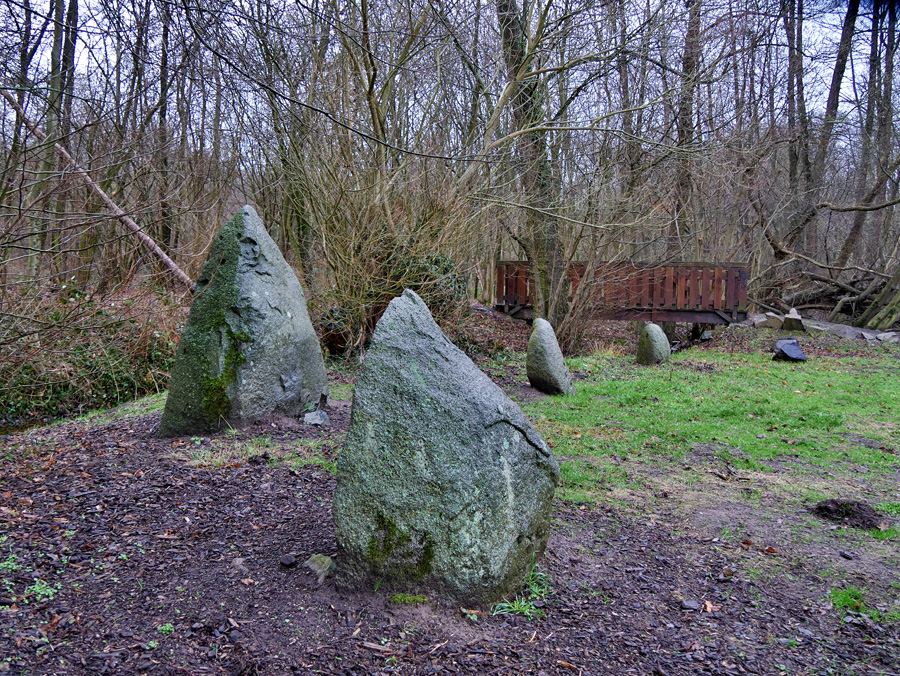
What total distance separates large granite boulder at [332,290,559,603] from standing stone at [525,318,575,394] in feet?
18.1

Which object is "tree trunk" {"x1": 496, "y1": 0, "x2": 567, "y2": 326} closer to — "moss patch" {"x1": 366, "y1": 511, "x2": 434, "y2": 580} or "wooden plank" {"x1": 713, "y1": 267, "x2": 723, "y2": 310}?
"wooden plank" {"x1": 713, "y1": 267, "x2": 723, "y2": 310}

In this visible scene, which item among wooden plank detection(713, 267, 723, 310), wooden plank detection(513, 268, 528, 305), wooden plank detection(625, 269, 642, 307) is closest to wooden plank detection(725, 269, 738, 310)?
wooden plank detection(713, 267, 723, 310)

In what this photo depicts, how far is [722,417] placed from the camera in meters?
7.49

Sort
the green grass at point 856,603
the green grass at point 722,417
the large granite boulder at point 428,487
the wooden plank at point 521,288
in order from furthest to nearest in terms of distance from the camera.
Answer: the wooden plank at point 521,288 < the green grass at point 722,417 < the green grass at point 856,603 < the large granite boulder at point 428,487

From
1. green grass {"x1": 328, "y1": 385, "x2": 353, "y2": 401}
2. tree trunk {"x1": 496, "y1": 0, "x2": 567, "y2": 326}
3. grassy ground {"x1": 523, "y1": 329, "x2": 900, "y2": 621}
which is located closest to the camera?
grassy ground {"x1": 523, "y1": 329, "x2": 900, "y2": 621}

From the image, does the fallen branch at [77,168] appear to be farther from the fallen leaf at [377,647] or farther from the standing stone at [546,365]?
the standing stone at [546,365]

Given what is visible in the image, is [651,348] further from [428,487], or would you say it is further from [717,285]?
[428,487]

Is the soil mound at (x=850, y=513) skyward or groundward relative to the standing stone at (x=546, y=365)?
groundward

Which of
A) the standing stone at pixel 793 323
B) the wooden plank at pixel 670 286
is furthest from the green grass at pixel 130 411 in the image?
the standing stone at pixel 793 323

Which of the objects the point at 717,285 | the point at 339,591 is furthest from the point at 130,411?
the point at 717,285

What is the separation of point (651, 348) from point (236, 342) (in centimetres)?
814

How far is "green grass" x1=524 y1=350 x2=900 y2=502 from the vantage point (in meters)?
5.80

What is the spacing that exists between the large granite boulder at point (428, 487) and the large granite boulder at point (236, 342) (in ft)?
9.63

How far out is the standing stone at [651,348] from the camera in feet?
38.0
